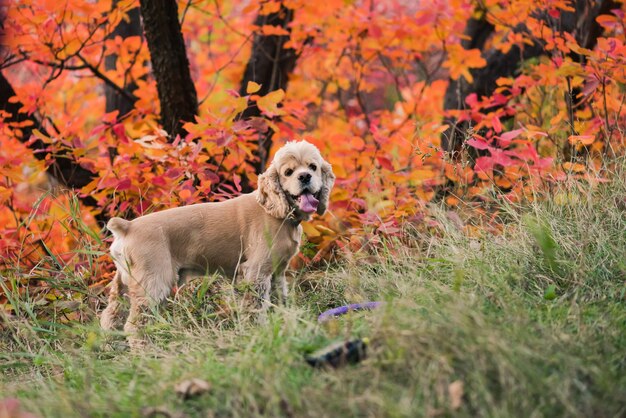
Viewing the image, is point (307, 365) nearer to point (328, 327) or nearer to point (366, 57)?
point (328, 327)

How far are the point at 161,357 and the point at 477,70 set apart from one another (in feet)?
17.5

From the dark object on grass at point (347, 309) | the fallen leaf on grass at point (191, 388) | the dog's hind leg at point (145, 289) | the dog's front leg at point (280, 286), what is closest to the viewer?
the fallen leaf on grass at point (191, 388)

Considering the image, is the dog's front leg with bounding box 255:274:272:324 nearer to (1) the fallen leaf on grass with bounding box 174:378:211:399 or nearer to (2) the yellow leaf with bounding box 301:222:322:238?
(2) the yellow leaf with bounding box 301:222:322:238

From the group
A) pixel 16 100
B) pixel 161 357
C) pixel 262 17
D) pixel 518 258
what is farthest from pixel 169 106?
pixel 518 258

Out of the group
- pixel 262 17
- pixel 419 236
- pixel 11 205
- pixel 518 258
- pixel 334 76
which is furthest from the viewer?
pixel 334 76

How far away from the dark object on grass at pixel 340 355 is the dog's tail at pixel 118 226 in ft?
6.02

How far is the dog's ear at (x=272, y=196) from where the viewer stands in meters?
4.39

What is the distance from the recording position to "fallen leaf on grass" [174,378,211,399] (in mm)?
2730

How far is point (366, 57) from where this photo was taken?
7746 millimetres

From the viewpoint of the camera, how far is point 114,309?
4.40 meters

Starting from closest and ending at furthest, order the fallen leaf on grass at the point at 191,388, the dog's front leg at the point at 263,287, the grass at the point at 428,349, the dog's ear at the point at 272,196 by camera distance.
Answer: the grass at the point at 428,349 < the fallen leaf on grass at the point at 191,388 < the dog's front leg at the point at 263,287 < the dog's ear at the point at 272,196

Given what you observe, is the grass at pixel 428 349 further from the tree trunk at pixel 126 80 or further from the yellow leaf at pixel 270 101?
the tree trunk at pixel 126 80

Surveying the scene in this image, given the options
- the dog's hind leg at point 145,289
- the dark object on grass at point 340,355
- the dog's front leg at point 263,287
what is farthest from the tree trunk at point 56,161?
the dark object on grass at point 340,355

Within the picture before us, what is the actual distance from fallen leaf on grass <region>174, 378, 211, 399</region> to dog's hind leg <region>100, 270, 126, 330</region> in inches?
69.8
